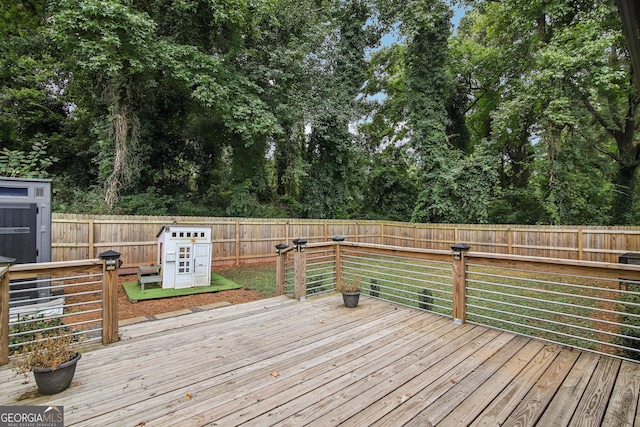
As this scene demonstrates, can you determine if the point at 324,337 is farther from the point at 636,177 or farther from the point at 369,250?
the point at 636,177

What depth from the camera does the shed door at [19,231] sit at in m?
4.51

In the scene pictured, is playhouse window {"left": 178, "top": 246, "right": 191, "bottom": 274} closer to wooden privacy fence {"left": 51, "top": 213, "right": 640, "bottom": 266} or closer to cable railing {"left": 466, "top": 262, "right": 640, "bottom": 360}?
wooden privacy fence {"left": 51, "top": 213, "right": 640, "bottom": 266}

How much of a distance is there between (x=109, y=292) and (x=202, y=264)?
368cm

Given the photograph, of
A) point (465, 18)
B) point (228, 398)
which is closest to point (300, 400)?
point (228, 398)

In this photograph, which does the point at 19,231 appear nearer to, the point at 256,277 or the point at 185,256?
the point at 185,256

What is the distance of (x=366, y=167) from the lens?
51.5 ft

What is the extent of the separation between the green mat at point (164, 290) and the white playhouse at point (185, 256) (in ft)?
0.62

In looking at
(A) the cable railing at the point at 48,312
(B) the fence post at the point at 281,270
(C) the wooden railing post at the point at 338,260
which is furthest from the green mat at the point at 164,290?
(C) the wooden railing post at the point at 338,260

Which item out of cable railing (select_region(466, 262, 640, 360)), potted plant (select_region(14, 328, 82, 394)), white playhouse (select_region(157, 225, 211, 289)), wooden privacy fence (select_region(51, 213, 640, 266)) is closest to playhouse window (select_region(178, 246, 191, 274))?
white playhouse (select_region(157, 225, 211, 289))

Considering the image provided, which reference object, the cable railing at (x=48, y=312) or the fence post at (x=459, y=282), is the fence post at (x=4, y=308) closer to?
the cable railing at (x=48, y=312)

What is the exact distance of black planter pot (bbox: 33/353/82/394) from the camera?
84.4 inches

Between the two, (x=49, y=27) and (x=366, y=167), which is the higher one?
(x=49, y=27)

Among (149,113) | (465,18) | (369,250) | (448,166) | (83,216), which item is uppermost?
(465,18)

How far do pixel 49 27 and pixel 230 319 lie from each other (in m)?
11.1
